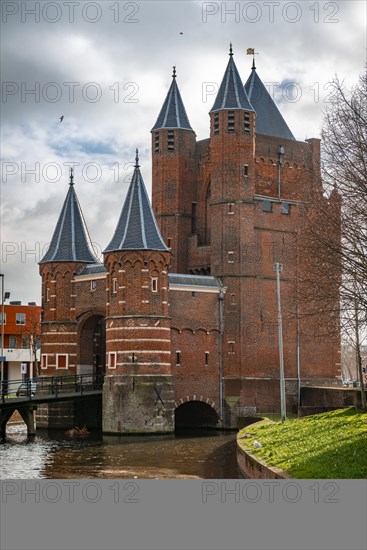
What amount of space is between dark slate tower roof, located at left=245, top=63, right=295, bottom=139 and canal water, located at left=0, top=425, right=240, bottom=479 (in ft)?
76.1

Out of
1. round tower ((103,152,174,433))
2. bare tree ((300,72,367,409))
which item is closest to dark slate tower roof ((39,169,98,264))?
round tower ((103,152,174,433))

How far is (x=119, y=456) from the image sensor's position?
125 ft

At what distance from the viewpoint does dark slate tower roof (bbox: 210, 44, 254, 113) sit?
57.7m

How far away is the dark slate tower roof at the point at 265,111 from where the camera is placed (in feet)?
211

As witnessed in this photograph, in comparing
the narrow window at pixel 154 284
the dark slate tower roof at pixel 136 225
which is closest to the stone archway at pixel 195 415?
the narrow window at pixel 154 284

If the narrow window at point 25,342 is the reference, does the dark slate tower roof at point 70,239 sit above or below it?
above

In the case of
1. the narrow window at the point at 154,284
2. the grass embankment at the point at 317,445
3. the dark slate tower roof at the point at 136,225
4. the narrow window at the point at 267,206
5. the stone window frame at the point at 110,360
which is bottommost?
the grass embankment at the point at 317,445

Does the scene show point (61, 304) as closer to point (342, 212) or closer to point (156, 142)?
point (156, 142)

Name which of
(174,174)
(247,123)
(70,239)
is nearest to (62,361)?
(70,239)

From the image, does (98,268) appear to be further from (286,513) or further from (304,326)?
(286,513)

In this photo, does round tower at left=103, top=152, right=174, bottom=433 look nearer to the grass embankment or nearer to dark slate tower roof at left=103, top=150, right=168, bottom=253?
dark slate tower roof at left=103, top=150, right=168, bottom=253

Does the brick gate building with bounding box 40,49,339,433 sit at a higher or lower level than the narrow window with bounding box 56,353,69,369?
higher

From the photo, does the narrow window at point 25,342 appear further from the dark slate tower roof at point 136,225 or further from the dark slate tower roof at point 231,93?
the dark slate tower roof at point 136,225

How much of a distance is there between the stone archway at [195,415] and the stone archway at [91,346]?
5705 mm
